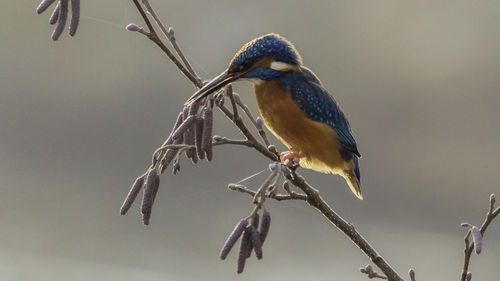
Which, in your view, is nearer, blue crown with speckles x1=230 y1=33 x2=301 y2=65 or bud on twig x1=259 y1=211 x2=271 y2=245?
bud on twig x1=259 y1=211 x2=271 y2=245

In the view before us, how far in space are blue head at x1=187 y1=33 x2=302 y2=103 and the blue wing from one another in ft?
0.07

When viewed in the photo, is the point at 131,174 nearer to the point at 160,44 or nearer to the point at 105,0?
the point at 105,0

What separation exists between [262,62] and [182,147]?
32cm

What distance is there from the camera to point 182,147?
3.72 ft

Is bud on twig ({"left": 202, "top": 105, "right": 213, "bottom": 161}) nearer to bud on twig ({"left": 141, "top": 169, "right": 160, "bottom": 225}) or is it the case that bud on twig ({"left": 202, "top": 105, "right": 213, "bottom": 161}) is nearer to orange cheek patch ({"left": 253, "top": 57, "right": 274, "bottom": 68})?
bud on twig ({"left": 141, "top": 169, "right": 160, "bottom": 225})

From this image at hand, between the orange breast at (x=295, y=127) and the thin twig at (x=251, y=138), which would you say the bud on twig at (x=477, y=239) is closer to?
the thin twig at (x=251, y=138)

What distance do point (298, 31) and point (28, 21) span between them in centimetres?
181

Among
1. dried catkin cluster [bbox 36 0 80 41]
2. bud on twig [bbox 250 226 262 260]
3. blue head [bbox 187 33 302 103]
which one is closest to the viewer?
bud on twig [bbox 250 226 262 260]

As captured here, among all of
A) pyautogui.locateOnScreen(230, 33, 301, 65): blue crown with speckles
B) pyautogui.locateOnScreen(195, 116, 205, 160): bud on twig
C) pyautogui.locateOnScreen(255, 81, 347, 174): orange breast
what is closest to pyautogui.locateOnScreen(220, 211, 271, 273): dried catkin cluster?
pyautogui.locateOnScreen(195, 116, 205, 160): bud on twig

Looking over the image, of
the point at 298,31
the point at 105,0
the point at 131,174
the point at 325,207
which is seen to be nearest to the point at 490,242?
the point at 298,31

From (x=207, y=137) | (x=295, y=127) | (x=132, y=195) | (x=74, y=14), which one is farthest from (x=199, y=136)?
(x=295, y=127)

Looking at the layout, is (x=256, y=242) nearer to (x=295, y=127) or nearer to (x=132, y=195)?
(x=132, y=195)

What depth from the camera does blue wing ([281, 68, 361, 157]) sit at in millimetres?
1541

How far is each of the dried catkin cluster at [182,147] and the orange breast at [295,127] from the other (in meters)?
0.37
